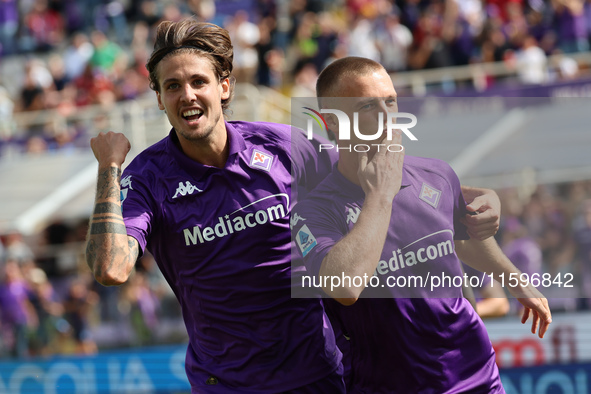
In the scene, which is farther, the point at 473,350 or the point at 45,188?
the point at 45,188

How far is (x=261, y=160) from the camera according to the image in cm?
419

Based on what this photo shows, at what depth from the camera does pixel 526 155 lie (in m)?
6.09

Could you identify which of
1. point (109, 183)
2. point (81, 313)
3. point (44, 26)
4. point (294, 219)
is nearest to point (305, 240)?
point (294, 219)

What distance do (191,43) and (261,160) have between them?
0.63 m

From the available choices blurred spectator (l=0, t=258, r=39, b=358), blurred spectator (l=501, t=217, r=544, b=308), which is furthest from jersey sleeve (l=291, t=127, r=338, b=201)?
blurred spectator (l=0, t=258, r=39, b=358)

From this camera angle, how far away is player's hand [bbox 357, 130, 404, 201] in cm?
358

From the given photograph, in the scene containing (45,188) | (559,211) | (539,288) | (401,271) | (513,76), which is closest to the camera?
(401,271)

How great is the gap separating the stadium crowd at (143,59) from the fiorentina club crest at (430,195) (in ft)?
24.9

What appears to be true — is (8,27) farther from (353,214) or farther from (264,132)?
(353,214)

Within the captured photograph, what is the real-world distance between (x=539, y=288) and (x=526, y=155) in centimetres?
219

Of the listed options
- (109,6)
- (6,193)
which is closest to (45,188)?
(6,193)

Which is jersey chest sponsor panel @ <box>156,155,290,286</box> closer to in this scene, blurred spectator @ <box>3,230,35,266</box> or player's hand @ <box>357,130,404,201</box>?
player's hand @ <box>357,130,404,201</box>

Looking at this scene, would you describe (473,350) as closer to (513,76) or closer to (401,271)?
(401,271)

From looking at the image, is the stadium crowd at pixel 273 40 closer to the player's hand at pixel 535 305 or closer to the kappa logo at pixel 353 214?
the player's hand at pixel 535 305
